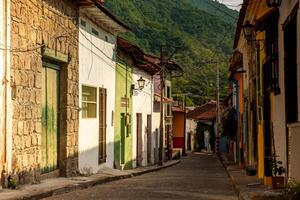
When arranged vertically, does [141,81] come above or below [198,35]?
below

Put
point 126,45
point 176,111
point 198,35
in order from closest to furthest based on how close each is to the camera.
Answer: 1. point 126,45
2. point 176,111
3. point 198,35

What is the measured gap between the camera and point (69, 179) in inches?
614

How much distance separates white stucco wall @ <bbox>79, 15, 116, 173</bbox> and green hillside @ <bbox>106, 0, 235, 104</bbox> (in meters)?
34.6

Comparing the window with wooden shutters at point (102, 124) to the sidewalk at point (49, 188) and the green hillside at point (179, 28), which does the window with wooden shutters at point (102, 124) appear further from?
the green hillside at point (179, 28)

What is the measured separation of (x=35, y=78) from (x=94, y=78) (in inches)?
252

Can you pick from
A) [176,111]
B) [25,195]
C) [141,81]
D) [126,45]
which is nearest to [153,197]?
[25,195]

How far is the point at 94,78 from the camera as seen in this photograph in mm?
20000

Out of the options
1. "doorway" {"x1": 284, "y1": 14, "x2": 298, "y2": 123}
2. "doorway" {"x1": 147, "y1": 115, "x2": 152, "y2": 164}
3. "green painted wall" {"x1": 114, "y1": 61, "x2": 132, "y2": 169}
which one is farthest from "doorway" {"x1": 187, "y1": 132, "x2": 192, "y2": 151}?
"doorway" {"x1": 284, "y1": 14, "x2": 298, "y2": 123}

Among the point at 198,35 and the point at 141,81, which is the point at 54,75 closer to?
the point at 141,81

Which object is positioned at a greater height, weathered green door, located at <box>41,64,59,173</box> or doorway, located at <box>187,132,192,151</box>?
weathered green door, located at <box>41,64,59,173</box>

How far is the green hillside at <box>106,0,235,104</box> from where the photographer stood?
2381 inches

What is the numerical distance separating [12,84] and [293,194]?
694cm

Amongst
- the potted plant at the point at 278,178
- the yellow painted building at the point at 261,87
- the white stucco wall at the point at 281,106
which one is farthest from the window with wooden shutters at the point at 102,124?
the potted plant at the point at 278,178

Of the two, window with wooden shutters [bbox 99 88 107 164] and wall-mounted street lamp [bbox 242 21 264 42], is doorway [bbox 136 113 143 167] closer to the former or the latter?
window with wooden shutters [bbox 99 88 107 164]
